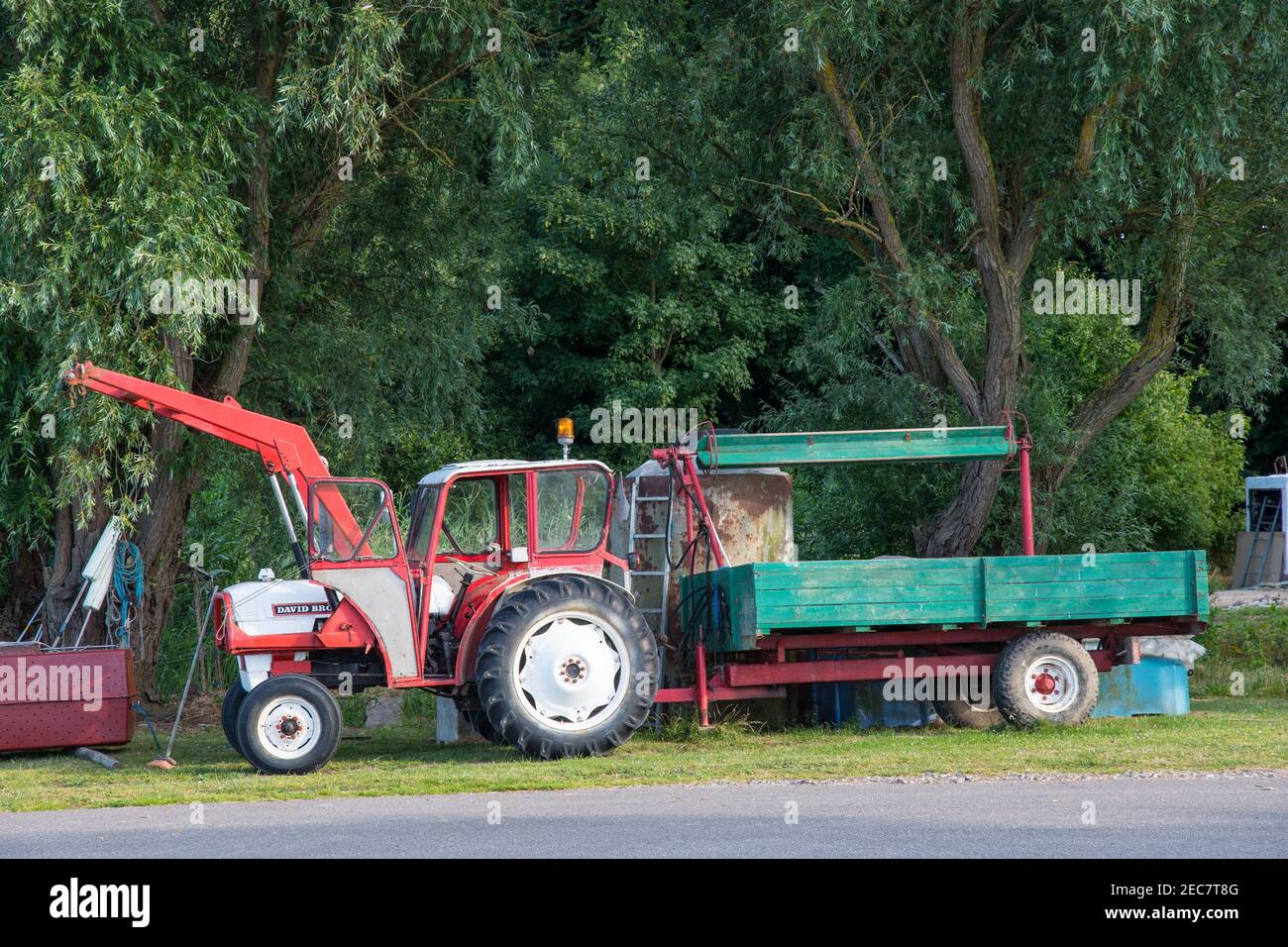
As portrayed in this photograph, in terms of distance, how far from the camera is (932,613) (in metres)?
12.3

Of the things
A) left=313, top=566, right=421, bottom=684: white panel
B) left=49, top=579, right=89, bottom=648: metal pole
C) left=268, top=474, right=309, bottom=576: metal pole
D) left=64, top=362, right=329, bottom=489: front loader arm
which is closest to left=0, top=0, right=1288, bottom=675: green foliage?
left=49, top=579, right=89, bottom=648: metal pole

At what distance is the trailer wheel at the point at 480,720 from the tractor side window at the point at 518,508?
136 centimetres

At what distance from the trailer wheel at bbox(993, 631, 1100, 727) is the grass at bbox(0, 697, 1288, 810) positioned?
193 mm

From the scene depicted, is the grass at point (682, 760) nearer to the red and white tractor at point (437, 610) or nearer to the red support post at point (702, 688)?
the red support post at point (702, 688)

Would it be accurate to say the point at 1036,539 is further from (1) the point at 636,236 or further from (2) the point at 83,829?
(1) the point at 636,236

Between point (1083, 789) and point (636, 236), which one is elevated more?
point (636, 236)

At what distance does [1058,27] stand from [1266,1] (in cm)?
207

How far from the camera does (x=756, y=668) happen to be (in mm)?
12414

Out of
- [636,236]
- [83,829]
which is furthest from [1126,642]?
[636,236]

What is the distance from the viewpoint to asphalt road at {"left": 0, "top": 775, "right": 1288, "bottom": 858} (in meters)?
7.55

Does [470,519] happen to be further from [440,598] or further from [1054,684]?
[1054,684]

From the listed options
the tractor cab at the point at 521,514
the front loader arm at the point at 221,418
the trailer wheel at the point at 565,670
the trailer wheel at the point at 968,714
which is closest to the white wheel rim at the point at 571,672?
the trailer wheel at the point at 565,670

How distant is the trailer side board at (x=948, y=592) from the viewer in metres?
12.1

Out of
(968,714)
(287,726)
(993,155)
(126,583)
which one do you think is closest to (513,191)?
(993,155)
